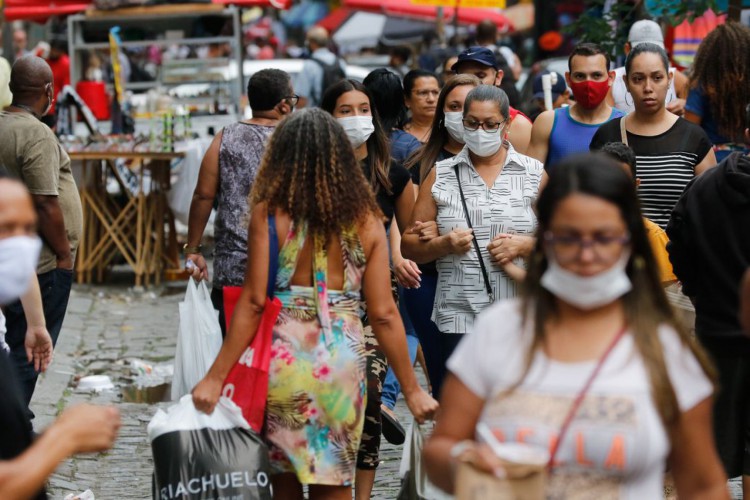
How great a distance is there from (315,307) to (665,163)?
2.44 metres

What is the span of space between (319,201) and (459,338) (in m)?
1.54

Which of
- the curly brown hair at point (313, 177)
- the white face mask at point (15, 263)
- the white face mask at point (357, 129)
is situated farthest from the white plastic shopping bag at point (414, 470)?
the white face mask at point (357, 129)

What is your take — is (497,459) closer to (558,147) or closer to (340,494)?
(340,494)

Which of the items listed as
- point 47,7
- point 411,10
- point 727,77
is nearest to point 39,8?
point 47,7

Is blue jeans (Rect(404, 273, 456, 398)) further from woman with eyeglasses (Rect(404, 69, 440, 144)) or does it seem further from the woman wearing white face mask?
woman with eyeglasses (Rect(404, 69, 440, 144))

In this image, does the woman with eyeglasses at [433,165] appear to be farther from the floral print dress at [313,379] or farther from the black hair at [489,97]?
the floral print dress at [313,379]

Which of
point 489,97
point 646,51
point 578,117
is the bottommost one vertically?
point 578,117

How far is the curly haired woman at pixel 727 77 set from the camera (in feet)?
24.3

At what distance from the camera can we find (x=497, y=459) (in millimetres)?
2875

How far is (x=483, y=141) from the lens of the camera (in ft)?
19.4

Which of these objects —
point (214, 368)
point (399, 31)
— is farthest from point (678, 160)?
point (399, 31)

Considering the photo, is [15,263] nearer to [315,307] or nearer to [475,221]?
[315,307]

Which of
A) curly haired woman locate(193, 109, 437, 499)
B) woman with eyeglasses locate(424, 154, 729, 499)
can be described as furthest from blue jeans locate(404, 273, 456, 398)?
woman with eyeglasses locate(424, 154, 729, 499)

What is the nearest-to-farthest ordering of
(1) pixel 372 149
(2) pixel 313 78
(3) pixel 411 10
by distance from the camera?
1. (1) pixel 372 149
2. (2) pixel 313 78
3. (3) pixel 411 10
